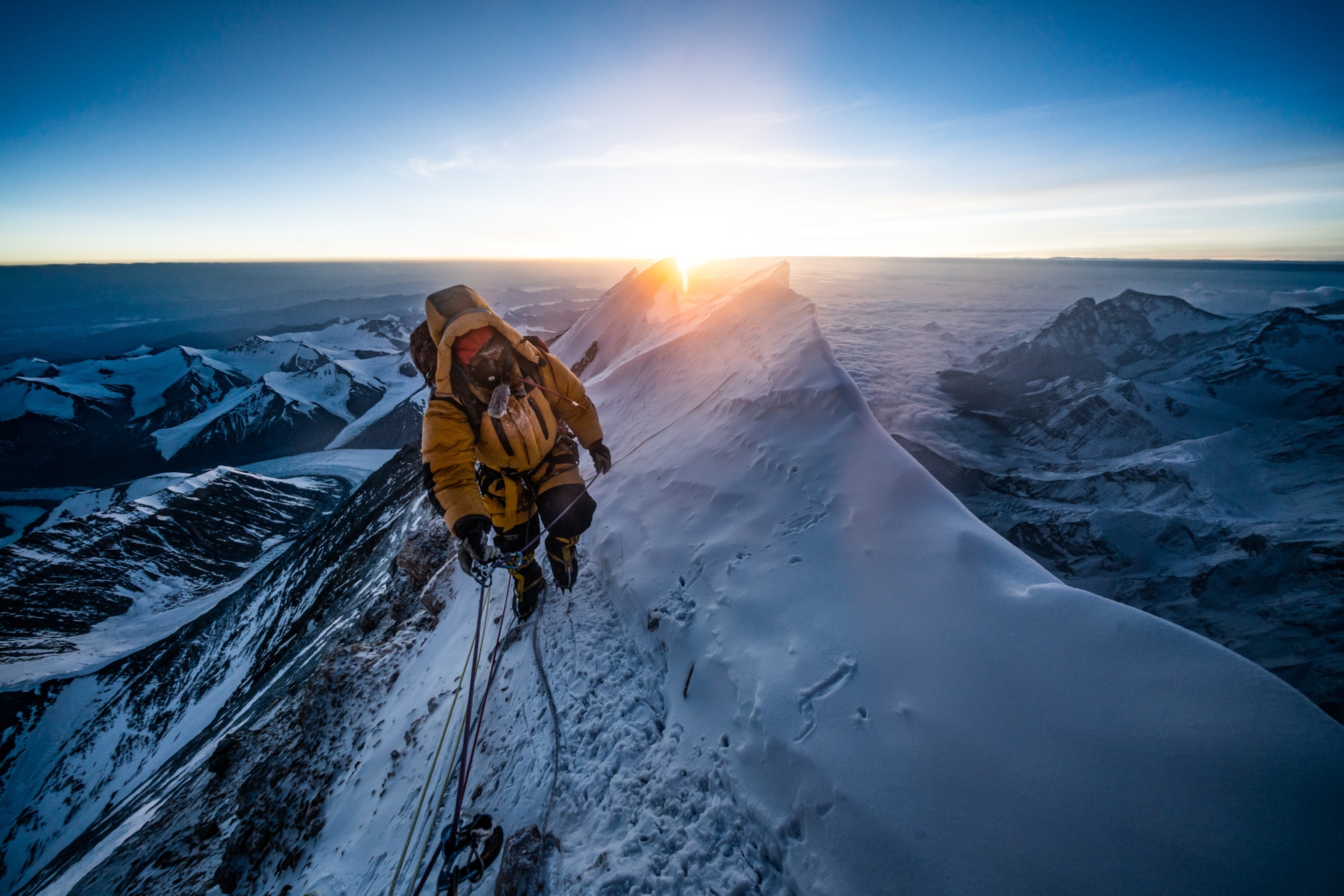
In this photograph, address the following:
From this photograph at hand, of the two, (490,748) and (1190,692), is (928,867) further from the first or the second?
(490,748)

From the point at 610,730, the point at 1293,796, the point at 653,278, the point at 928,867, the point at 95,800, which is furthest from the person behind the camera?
the point at 95,800

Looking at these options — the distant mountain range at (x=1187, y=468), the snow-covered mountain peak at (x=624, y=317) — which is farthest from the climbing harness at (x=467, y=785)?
the snow-covered mountain peak at (x=624, y=317)

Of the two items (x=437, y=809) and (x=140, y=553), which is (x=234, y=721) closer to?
(x=437, y=809)

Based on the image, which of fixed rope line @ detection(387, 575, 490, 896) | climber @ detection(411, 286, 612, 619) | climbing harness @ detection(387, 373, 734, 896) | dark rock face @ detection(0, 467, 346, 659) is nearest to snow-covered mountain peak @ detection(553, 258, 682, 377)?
climber @ detection(411, 286, 612, 619)

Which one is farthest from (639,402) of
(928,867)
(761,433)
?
(928,867)

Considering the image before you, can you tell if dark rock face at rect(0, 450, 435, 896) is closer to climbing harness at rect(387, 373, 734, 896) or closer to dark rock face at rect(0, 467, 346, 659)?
climbing harness at rect(387, 373, 734, 896)

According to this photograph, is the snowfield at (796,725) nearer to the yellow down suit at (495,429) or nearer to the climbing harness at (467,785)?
the climbing harness at (467,785)
